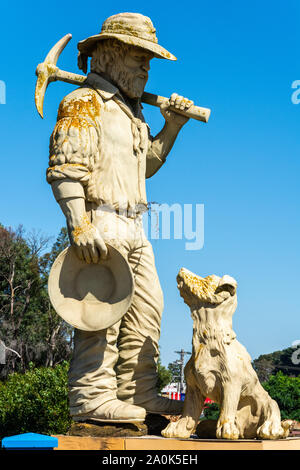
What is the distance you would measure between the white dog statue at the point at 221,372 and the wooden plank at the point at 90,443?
0.39 m

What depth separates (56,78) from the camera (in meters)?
6.57

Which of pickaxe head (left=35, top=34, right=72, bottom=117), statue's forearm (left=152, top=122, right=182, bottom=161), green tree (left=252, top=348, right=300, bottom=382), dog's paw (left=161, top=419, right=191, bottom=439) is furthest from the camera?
green tree (left=252, top=348, right=300, bottom=382)

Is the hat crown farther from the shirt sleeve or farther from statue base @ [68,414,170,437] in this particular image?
statue base @ [68,414,170,437]

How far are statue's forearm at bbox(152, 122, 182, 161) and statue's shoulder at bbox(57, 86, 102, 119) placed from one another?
85cm

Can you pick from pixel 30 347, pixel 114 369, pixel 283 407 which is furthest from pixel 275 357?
pixel 114 369

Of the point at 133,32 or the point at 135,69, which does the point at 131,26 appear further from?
the point at 135,69

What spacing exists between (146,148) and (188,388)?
7.78 ft

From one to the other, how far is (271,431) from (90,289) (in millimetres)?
1925

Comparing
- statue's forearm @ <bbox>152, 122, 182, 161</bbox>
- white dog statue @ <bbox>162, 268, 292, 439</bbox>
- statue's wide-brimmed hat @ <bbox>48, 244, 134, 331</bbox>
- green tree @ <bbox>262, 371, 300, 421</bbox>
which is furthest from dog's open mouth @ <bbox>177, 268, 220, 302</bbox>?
green tree @ <bbox>262, 371, 300, 421</bbox>

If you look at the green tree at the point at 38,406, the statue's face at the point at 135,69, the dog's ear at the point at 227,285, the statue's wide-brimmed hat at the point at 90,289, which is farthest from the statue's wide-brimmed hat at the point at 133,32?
the green tree at the point at 38,406

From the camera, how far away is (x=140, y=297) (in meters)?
6.34

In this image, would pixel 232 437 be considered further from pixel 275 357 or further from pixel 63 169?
pixel 275 357

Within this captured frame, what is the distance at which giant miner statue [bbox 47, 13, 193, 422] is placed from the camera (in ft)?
19.5
